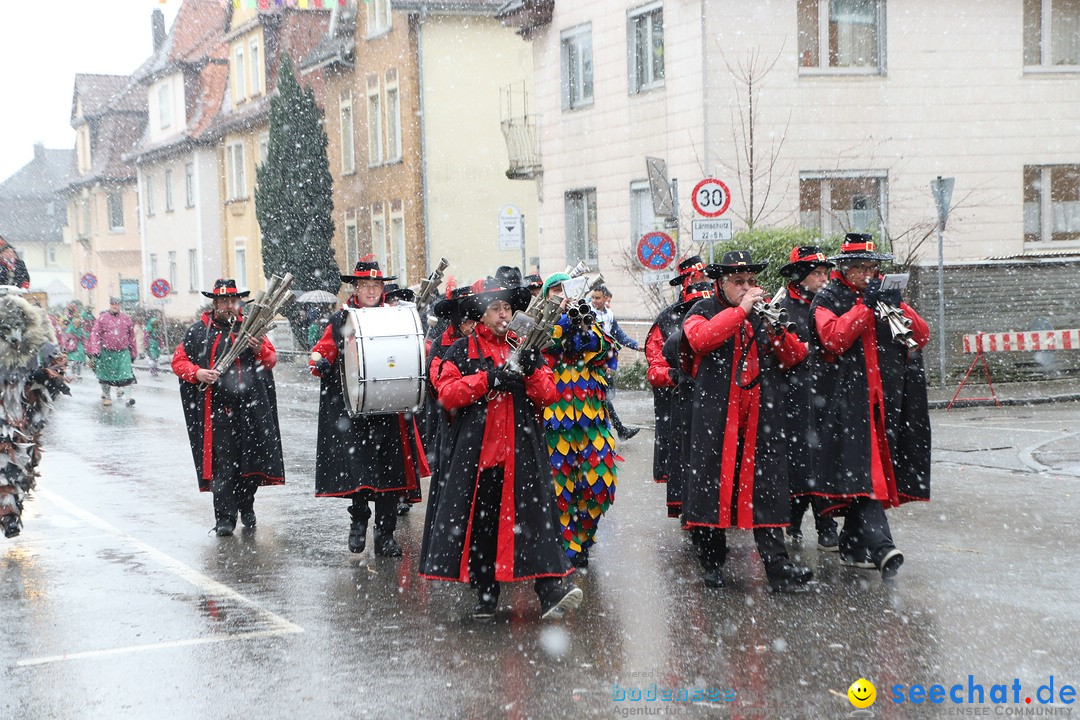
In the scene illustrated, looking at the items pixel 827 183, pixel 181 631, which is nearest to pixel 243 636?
pixel 181 631

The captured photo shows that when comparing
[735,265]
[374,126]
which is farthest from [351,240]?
[735,265]

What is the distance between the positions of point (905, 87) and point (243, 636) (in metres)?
18.5

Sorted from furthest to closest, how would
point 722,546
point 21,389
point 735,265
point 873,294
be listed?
1. point 21,389
2. point 873,294
3. point 722,546
4. point 735,265

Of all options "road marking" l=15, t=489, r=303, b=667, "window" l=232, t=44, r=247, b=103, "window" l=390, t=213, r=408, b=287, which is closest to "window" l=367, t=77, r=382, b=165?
"window" l=390, t=213, r=408, b=287

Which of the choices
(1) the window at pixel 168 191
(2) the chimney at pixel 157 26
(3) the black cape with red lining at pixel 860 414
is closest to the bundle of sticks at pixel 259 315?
(3) the black cape with red lining at pixel 860 414

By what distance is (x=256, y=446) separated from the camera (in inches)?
391

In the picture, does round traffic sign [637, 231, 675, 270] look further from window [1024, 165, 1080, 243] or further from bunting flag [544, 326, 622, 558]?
window [1024, 165, 1080, 243]

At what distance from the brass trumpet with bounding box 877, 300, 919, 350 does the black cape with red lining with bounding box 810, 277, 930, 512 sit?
0.13m

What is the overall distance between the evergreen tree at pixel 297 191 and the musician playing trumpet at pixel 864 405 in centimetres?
3099

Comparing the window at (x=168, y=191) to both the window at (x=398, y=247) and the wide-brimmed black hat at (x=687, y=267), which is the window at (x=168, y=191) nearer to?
the window at (x=398, y=247)

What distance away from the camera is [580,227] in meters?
26.7

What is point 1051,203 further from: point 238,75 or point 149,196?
point 149,196

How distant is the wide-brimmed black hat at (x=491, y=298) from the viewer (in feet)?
22.8

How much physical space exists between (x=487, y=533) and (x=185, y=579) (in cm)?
233
